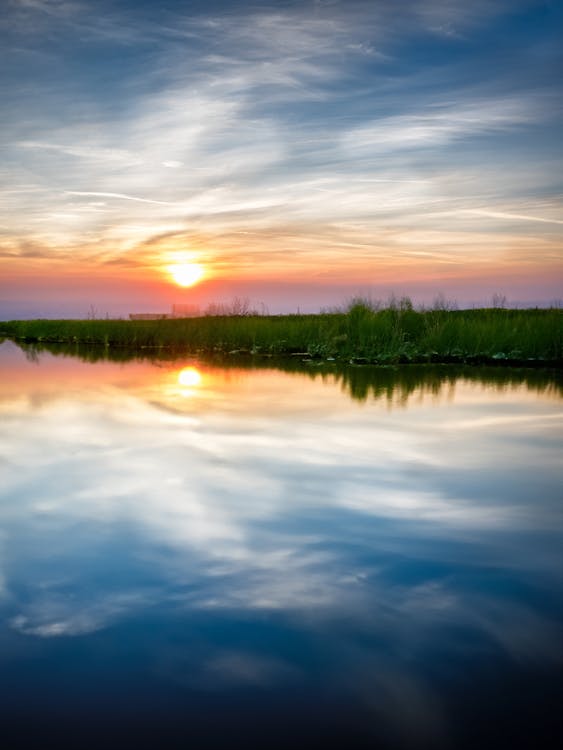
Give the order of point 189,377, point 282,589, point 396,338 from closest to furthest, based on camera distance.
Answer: point 282,589 < point 189,377 < point 396,338

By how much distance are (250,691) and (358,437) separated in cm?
483

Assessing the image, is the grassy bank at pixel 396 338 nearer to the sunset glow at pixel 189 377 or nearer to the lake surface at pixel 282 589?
the sunset glow at pixel 189 377

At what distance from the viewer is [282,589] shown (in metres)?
3.29

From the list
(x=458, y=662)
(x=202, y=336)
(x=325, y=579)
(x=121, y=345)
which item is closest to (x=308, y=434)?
(x=325, y=579)

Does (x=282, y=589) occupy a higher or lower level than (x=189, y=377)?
lower

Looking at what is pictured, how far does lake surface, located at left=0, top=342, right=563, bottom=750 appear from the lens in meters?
2.31

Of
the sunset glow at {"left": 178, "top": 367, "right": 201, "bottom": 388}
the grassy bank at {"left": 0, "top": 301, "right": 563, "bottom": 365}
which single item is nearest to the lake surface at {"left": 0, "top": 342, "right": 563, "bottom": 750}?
the sunset glow at {"left": 178, "top": 367, "right": 201, "bottom": 388}

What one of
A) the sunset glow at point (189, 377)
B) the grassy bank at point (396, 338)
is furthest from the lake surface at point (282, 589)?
the grassy bank at point (396, 338)

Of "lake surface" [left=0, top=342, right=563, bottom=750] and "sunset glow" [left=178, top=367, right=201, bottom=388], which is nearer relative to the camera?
"lake surface" [left=0, top=342, right=563, bottom=750]

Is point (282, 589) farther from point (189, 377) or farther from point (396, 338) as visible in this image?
point (396, 338)

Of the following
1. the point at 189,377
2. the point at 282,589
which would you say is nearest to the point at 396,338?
the point at 189,377

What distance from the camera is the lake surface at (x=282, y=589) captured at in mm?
2312

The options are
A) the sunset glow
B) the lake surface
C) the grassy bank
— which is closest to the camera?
A: the lake surface

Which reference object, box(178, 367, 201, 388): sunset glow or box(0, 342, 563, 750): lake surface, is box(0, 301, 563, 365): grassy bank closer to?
box(178, 367, 201, 388): sunset glow
